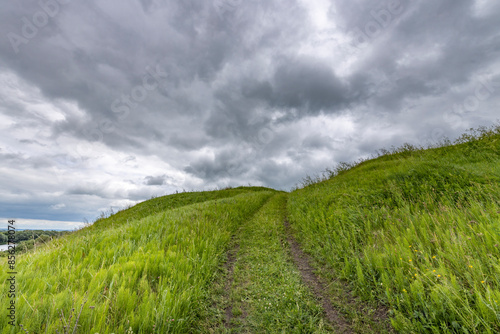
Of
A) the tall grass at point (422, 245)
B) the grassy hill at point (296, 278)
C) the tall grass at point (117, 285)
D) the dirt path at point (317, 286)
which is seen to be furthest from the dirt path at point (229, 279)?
the tall grass at point (422, 245)

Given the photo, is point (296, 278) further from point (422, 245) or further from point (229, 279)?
point (422, 245)

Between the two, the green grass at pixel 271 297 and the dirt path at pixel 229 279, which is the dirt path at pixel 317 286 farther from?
→ the dirt path at pixel 229 279

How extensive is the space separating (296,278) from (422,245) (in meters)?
3.22

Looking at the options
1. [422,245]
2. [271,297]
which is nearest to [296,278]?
[271,297]

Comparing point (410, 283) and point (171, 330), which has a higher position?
point (410, 283)

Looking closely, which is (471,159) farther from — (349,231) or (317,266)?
(317,266)

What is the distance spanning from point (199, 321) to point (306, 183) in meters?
25.4

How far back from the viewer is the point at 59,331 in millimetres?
2689

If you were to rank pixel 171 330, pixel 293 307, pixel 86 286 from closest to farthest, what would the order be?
1. pixel 171 330
2. pixel 86 286
3. pixel 293 307

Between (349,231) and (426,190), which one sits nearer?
(349,231)

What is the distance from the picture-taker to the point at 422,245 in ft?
16.1

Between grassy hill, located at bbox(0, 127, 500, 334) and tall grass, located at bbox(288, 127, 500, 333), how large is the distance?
3cm

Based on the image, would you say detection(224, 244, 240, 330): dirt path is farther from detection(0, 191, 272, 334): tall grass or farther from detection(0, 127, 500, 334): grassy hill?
detection(0, 191, 272, 334): tall grass

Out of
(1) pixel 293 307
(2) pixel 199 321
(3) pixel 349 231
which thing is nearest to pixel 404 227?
(3) pixel 349 231
